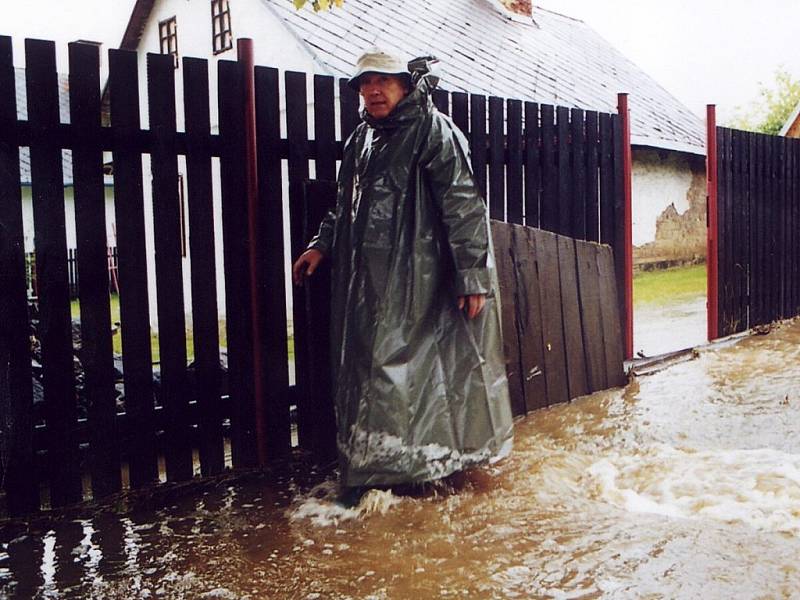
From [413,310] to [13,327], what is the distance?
1.60 metres

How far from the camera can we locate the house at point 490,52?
12719mm

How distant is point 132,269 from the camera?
3.37 meters

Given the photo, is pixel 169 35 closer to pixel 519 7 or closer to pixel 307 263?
pixel 519 7

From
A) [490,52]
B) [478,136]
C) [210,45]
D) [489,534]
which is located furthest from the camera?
[490,52]

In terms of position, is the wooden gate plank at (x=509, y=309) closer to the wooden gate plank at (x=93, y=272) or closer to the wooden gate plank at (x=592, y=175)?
the wooden gate plank at (x=592, y=175)

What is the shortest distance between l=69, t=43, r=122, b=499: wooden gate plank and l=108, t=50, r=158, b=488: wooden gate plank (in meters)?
0.07

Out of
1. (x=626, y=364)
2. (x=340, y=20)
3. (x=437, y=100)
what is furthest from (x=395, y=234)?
(x=340, y=20)

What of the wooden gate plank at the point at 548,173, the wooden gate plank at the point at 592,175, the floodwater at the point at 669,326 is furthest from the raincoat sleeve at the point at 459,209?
the floodwater at the point at 669,326

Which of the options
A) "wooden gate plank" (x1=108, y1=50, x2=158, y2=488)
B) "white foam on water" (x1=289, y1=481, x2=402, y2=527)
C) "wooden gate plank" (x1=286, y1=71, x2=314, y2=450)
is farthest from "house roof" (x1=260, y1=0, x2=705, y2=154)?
"white foam on water" (x1=289, y1=481, x2=402, y2=527)

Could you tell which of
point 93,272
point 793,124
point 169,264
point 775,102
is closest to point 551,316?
point 169,264

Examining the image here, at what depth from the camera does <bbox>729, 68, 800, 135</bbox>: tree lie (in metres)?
44.9

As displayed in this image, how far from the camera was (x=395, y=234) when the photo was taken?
328cm

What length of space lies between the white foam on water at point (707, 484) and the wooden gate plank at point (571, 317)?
117cm

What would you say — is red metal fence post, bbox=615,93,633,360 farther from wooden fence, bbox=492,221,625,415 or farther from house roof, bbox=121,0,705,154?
house roof, bbox=121,0,705,154
